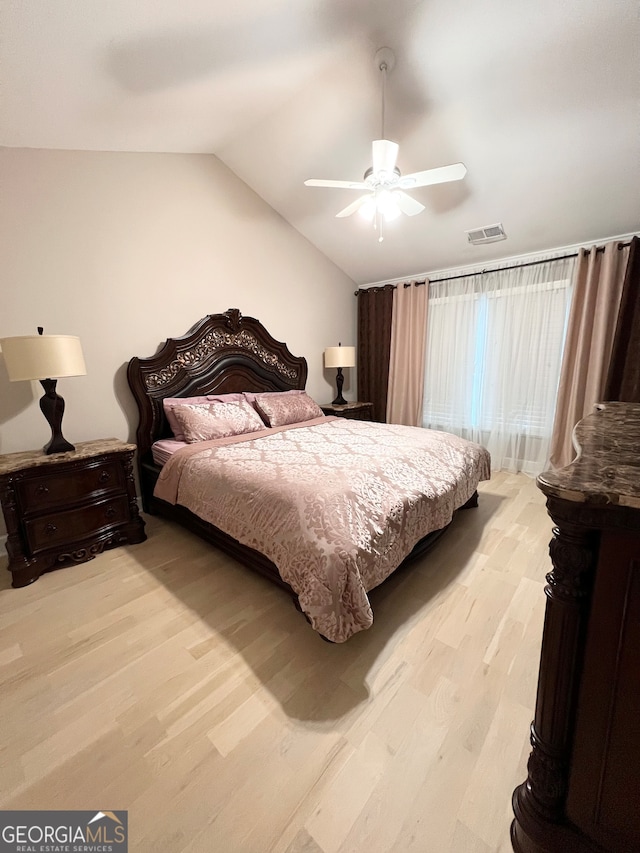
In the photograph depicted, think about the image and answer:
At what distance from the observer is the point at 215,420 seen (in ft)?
9.23

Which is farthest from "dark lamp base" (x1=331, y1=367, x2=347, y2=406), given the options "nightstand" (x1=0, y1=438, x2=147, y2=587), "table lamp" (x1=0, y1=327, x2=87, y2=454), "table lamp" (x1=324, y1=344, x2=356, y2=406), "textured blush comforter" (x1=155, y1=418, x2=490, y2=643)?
"table lamp" (x1=0, y1=327, x2=87, y2=454)

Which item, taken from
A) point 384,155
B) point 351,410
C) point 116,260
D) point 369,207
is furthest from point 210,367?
point 384,155

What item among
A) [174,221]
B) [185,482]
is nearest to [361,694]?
[185,482]

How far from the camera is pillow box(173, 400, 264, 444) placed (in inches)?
106

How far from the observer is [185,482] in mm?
2252

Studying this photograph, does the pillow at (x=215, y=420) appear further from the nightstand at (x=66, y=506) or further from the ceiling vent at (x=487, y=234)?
the ceiling vent at (x=487, y=234)

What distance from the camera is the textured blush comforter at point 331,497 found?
1359 millimetres

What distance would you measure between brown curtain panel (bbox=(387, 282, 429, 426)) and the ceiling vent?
0.82 meters

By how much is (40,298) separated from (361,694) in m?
3.03

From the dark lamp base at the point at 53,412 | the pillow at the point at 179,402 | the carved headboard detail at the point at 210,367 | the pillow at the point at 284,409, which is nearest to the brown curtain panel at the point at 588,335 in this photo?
the pillow at the point at 284,409

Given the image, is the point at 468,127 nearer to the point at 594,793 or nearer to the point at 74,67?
the point at 74,67

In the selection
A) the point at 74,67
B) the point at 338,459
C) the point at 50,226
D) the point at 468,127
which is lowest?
the point at 338,459

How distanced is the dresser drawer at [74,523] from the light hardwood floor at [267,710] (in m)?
0.26

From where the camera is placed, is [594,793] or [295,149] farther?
[295,149]
